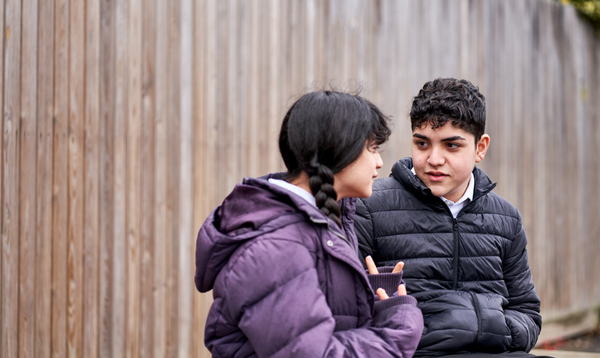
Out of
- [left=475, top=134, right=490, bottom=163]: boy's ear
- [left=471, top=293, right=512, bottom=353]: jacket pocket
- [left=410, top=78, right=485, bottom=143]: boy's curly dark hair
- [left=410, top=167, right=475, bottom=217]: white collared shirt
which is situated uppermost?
[left=410, top=78, right=485, bottom=143]: boy's curly dark hair

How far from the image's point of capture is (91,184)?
327 centimetres

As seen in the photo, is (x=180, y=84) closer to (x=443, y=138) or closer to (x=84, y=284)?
(x=84, y=284)

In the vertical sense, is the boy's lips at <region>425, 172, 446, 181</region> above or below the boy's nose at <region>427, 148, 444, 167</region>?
below

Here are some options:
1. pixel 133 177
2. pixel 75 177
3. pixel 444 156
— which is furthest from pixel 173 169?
pixel 444 156

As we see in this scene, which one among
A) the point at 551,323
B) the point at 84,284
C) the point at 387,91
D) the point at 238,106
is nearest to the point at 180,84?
the point at 238,106

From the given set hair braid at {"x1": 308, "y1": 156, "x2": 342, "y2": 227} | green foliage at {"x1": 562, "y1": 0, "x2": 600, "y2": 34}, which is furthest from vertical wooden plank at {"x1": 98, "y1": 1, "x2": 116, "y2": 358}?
green foliage at {"x1": 562, "y1": 0, "x2": 600, "y2": 34}

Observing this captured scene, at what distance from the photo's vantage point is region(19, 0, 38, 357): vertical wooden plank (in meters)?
3.08

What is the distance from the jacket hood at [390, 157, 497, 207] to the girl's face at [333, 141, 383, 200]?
57 centimetres

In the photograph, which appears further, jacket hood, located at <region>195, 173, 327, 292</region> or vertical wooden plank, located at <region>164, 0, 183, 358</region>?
vertical wooden plank, located at <region>164, 0, 183, 358</region>

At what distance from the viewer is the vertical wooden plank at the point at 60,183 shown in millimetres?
3152

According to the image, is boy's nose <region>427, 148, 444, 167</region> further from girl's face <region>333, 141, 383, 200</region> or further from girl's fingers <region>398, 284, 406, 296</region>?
girl's fingers <region>398, 284, 406, 296</region>

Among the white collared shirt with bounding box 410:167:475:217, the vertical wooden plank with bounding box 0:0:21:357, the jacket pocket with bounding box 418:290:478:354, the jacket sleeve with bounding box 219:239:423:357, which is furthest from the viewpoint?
the vertical wooden plank with bounding box 0:0:21:357

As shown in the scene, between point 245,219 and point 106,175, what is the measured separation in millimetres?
1848

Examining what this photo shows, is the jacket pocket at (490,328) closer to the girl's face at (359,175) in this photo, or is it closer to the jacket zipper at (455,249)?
the jacket zipper at (455,249)
